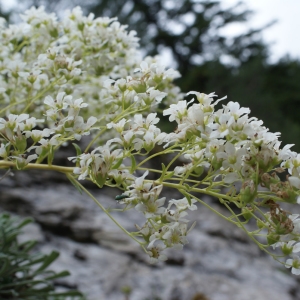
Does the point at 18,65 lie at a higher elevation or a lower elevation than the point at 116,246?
higher

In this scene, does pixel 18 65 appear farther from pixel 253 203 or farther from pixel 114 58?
pixel 253 203

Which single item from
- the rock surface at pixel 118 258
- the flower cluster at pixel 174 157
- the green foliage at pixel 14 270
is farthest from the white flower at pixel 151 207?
the rock surface at pixel 118 258

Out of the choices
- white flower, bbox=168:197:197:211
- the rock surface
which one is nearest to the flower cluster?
white flower, bbox=168:197:197:211

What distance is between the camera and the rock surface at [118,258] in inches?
50.6

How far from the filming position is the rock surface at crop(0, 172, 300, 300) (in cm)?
129

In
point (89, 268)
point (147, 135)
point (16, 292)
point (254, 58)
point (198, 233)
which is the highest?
point (254, 58)

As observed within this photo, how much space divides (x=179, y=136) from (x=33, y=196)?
1246 mm

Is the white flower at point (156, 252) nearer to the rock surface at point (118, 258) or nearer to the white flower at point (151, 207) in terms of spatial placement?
the white flower at point (151, 207)

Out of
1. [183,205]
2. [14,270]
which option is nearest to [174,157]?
[183,205]

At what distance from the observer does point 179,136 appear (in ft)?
1.31

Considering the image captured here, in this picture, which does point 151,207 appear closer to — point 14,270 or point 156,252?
point 156,252

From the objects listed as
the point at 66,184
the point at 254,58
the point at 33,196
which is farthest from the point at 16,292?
the point at 254,58

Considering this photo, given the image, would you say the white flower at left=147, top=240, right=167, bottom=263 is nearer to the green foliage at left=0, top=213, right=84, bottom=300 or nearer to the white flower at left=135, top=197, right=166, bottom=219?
the white flower at left=135, top=197, right=166, bottom=219

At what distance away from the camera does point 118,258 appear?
1.39 meters
